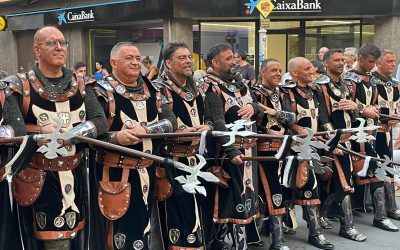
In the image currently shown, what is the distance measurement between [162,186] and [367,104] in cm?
255

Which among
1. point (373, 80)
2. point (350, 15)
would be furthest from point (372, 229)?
point (350, 15)

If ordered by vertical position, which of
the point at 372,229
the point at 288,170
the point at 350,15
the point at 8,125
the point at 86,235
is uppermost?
the point at 350,15

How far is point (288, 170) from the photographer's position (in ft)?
11.6

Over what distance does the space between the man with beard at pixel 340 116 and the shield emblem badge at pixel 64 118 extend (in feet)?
8.50

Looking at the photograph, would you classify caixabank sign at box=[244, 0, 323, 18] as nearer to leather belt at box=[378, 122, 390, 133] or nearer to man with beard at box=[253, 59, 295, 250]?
leather belt at box=[378, 122, 390, 133]

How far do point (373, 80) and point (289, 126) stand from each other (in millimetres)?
1331

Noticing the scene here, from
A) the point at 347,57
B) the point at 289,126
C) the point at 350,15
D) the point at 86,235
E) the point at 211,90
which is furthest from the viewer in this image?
the point at 350,15

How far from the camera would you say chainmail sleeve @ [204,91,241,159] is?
396 centimetres

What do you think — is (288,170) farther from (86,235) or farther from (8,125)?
(8,125)

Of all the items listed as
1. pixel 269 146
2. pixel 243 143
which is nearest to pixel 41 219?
pixel 243 143

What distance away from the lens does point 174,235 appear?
Result: 3.84 meters

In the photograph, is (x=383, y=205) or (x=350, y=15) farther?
(x=350, y=15)

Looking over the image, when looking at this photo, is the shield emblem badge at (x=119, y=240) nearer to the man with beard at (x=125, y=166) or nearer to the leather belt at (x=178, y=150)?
the man with beard at (x=125, y=166)

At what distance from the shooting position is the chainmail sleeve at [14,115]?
9.84 feet
